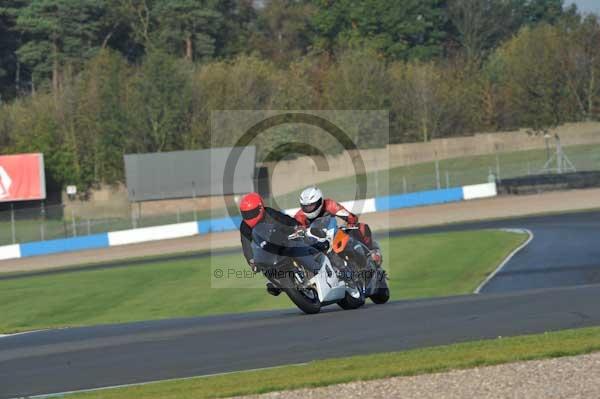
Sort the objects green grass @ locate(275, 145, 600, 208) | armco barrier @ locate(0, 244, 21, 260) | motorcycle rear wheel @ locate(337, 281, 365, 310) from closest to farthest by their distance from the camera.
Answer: motorcycle rear wheel @ locate(337, 281, 365, 310)
armco barrier @ locate(0, 244, 21, 260)
green grass @ locate(275, 145, 600, 208)

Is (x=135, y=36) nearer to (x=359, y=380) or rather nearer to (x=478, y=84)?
(x=478, y=84)

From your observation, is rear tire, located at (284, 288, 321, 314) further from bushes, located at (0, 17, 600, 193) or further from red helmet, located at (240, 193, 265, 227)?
bushes, located at (0, 17, 600, 193)

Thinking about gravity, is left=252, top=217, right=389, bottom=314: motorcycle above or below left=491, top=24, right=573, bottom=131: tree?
below

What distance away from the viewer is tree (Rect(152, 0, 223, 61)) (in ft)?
319

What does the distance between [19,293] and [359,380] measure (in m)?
21.9

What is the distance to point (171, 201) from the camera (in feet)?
193

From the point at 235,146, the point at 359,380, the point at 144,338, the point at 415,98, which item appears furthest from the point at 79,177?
the point at 359,380

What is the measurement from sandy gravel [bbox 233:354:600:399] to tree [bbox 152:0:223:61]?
87725 mm

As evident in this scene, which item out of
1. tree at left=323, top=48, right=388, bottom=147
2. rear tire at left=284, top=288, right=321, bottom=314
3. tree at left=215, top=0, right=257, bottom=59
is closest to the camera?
rear tire at left=284, top=288, right=321, bottom=314

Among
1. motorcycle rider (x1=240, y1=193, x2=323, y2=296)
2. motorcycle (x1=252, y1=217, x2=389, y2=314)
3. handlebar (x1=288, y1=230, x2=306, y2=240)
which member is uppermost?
motorcycle rider (x1=240, y1=193, x2=323, y2=296)

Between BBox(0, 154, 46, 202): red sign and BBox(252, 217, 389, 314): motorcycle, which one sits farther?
BBox(0, 154, 46, 202): red sign

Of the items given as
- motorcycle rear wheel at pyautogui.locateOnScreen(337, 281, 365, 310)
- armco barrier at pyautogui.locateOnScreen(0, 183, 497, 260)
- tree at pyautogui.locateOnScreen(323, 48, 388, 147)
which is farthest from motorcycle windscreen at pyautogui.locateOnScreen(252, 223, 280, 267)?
tree at pyautogui.locateOnScreen(323, 48, 388, 147)

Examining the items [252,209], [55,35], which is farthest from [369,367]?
[55,35]

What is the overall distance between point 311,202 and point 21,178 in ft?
157
